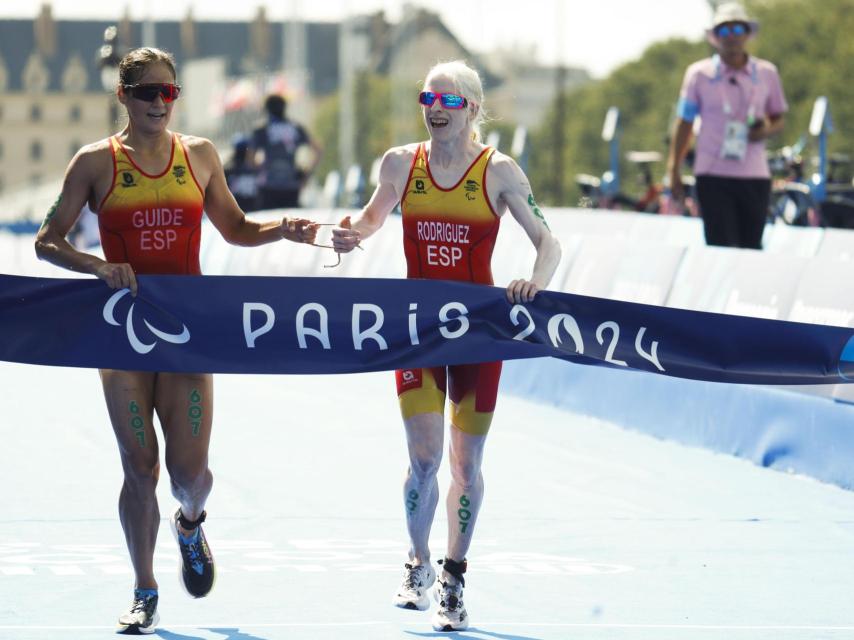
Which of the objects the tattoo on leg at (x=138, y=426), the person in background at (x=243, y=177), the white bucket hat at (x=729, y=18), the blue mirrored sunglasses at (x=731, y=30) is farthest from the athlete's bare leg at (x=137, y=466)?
the person in background at (x=243, y=177)

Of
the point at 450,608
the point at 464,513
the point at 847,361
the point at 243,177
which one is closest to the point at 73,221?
the point at 464,513

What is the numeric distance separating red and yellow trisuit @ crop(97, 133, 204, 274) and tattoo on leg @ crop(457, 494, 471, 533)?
1.34 meters

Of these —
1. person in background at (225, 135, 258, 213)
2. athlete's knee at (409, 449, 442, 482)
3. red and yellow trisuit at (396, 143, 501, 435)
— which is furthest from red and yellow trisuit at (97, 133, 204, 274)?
person in background at (225, 135, 258, 213)

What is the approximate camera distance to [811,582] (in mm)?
7879

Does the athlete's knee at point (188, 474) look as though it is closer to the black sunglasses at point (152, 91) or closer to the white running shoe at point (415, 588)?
the white running shoe at point (415, 588)

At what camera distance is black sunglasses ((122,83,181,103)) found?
6805 mm

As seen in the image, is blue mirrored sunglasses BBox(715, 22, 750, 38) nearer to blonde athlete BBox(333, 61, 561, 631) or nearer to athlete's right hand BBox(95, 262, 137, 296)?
blonde athlete BBox(333, 61, 561, 631)

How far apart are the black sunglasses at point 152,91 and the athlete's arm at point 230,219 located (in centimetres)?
23

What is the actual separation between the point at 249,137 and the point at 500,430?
10.9 metres

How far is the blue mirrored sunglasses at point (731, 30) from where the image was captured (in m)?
12.8

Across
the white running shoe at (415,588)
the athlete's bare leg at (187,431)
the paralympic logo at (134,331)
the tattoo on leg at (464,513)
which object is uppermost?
the paralympic logo at (134,331)

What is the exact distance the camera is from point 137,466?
6.94m

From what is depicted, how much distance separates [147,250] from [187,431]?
671 millimetres

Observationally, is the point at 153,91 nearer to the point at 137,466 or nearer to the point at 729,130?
the point at 137,466
